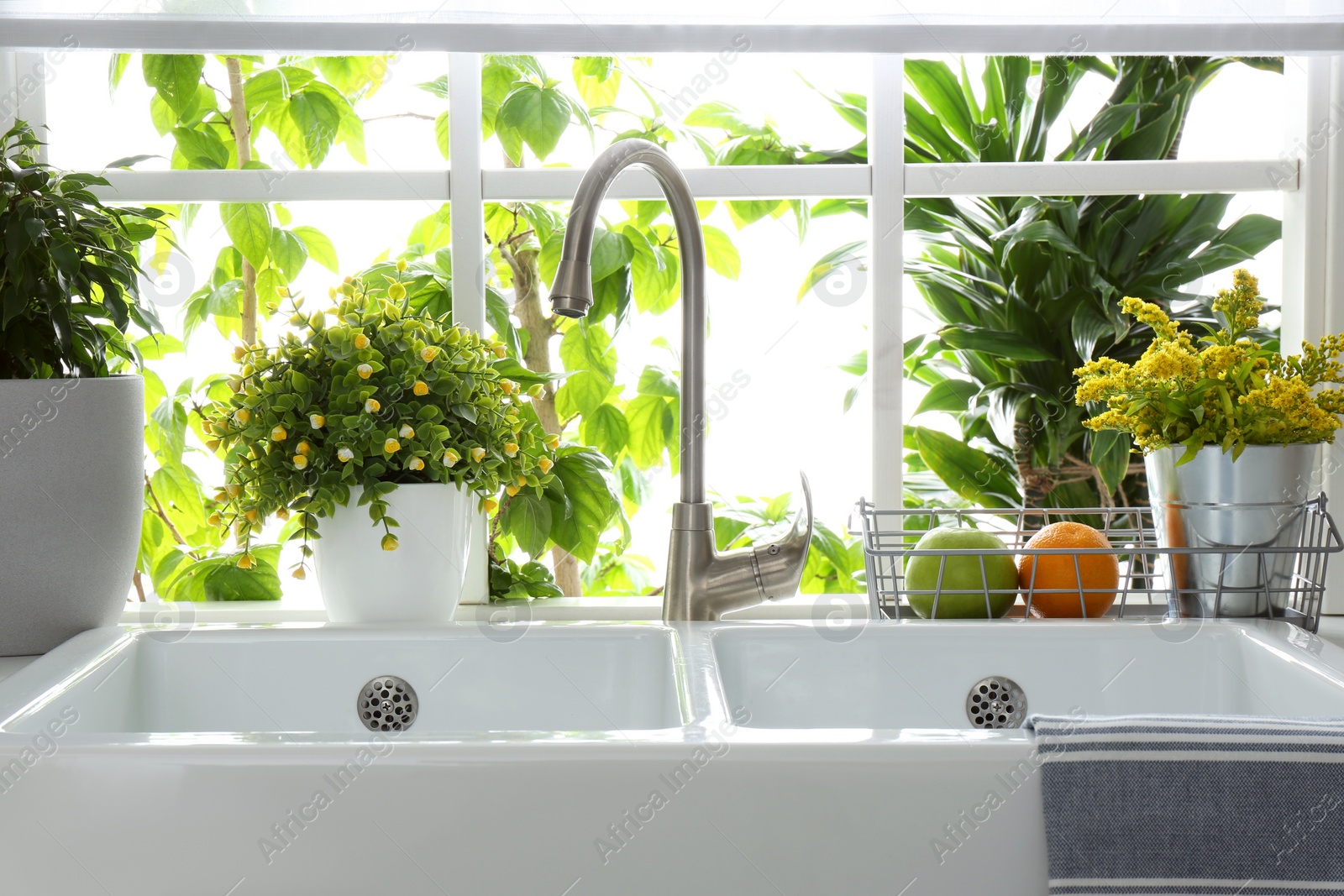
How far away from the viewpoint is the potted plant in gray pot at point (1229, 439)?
36.5 inches

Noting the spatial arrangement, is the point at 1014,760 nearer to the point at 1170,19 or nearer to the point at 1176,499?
the point at 1176,499

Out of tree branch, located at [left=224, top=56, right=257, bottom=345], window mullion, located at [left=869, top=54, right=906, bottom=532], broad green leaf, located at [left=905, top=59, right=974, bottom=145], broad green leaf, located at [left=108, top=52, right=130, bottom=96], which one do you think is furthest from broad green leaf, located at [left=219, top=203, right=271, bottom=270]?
broad green leaf, located at [left=905, top=59, right=974, bottom=145]

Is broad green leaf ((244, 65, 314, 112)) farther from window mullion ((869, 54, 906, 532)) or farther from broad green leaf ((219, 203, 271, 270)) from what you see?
window mullion ((869, 54, 906, 532))

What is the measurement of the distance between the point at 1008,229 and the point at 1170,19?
0.45 metres

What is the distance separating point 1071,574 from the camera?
99 cm

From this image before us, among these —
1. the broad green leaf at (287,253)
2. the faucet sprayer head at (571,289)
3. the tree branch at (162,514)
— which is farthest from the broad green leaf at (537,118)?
the tree branch at (162,514)

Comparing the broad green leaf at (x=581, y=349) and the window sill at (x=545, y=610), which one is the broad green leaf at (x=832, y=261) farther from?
the window sill at (x=545, y=610)

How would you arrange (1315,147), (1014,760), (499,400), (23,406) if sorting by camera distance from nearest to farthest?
1. (1014,760)
2. (23,406)
3. (499,400)
4. (1315,147)

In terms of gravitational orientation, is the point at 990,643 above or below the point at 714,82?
below

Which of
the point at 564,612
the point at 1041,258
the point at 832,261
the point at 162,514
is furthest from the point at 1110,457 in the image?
the point at 162,514

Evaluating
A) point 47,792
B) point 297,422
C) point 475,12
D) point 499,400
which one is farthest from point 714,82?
point 47,792

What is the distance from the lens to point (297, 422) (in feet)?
3.32

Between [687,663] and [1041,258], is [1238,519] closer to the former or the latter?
[687,663]

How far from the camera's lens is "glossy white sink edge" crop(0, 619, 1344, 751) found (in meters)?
0.62
